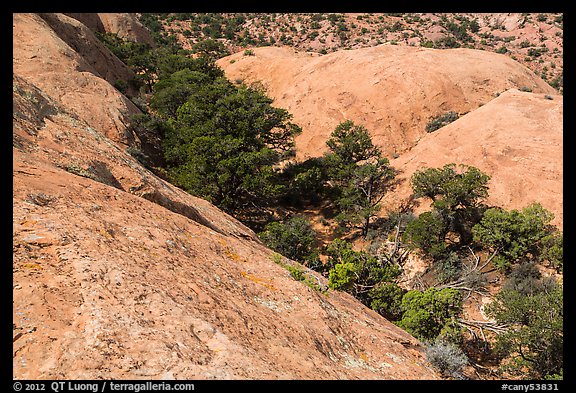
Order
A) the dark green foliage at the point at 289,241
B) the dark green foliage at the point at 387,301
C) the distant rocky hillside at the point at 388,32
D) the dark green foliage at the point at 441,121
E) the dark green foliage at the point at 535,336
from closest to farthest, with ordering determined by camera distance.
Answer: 1. the dark green foliage at the point at 535,336
2. the dark green foliage at the point at 387,301
3. the dark green foliage at the point at 289,241
4. the dark green foliage at the point at 441,121
5. the distant rocky hillside at the point at 388,32

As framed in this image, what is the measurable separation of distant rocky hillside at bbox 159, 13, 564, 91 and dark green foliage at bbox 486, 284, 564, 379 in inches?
2523

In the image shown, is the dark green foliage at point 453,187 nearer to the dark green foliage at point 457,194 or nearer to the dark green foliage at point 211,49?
the dark green foliage at point 457,194

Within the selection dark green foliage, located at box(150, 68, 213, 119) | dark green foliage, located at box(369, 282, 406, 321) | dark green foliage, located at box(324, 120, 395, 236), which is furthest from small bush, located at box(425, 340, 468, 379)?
dark green foliage, located at box(150, 68, 213, 119)

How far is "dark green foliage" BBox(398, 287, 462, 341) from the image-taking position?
14695mm

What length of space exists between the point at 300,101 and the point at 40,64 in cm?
2804

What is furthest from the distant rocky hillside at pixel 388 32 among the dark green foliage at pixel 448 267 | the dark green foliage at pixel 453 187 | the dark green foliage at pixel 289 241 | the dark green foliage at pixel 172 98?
the dark green foliage at pixel 448 267

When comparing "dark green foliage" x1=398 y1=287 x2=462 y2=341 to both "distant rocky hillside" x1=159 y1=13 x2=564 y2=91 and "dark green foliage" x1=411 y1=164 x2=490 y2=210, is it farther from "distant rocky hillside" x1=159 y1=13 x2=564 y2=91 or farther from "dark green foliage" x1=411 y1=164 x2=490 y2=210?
"distant rocky hillside" x1=159 y1=13 x2=564 y2=91

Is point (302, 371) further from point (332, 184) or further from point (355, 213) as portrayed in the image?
point (332, 184)

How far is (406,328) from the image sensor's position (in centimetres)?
1467


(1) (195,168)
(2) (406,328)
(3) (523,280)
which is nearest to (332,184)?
(1) (195,168)

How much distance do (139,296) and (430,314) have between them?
43.4 ft

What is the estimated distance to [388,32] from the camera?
77812 millimetres

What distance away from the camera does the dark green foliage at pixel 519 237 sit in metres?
21.0

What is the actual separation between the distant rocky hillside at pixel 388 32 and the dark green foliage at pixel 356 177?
44.9 m
